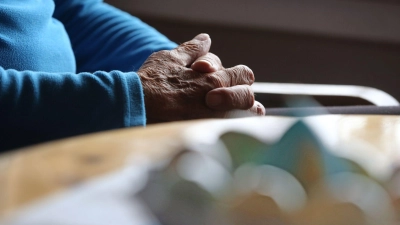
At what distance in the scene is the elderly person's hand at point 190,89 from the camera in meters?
0.60

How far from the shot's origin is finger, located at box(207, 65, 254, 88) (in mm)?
655

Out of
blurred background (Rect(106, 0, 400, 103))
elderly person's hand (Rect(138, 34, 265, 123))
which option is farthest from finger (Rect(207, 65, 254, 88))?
blurred background (Rect(106, 0, 400, 103))

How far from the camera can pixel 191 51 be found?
738 mm

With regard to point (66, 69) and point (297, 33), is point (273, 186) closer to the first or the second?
point (66, 69)

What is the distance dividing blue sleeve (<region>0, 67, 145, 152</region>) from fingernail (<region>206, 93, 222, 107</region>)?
0.12 m

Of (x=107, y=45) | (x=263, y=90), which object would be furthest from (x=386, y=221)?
(x=107, y=45)

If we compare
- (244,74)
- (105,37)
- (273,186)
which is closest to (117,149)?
(273,186)

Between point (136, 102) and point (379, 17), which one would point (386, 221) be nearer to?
point (136, 102)

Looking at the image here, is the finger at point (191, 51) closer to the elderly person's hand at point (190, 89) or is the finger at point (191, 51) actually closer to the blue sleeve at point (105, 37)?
the elderly person's hand at point (190, 89)

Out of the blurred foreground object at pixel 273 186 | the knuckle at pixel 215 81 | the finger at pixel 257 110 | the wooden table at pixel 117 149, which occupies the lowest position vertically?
the finger at pixel 257 110

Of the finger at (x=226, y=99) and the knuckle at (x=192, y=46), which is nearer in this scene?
the finger at (x=226, y=99)

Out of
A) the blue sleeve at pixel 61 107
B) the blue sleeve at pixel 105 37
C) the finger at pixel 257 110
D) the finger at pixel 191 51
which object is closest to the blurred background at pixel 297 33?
the blue sleeve at pixel 105 37

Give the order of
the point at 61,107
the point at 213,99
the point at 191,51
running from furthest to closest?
the point at 191,51
the point at 213,99
the point at 61,107

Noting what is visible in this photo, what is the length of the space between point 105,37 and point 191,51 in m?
0.26
